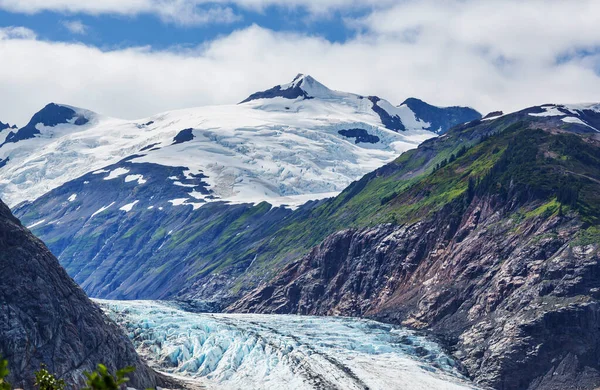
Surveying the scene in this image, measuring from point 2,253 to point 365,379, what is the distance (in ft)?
247

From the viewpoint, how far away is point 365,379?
199m

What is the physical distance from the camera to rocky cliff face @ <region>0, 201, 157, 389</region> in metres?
156

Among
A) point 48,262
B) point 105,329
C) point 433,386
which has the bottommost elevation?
point 433,386

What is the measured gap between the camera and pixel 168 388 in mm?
182500

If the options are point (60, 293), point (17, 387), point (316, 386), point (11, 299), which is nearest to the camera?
point (17, 387)

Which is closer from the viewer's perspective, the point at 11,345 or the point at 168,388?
the point at 11,345

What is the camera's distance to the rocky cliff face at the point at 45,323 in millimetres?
156375

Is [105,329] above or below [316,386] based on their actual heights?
above

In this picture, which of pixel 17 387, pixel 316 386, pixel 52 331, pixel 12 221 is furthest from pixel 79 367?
pixel 316 386

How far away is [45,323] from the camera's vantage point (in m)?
164

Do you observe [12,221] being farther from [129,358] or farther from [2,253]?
[129,358]

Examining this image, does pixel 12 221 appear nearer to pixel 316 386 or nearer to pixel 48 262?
pixel 48 262

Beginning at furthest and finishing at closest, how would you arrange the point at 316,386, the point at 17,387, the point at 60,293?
the point at 316,386 → the point at 60,293 → the point at 17,387

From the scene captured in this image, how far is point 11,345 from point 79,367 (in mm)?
13635
